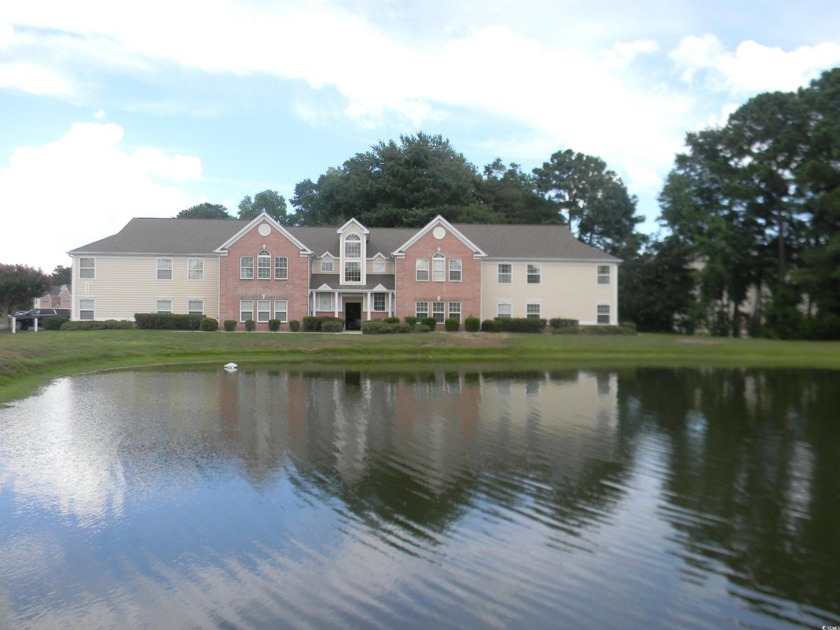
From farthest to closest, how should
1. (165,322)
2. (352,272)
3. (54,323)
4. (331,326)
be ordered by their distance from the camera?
1. (352,272)
2. (54,323)
3. (165,322)
4. (331,326)

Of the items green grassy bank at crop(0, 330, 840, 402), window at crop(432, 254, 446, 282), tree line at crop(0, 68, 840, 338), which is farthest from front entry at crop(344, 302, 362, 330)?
tree line at crop(0, 68, 840, 338)

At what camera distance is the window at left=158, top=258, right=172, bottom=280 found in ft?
155

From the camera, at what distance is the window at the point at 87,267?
4659 centimetres

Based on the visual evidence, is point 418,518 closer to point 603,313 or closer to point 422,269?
point 422,269

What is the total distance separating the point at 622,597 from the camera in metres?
6.40

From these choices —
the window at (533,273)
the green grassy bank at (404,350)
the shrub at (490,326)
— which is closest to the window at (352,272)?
the green grassy bank at (404,350)

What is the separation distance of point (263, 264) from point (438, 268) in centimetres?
1144

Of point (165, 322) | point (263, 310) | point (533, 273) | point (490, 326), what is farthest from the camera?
point (533, 273)

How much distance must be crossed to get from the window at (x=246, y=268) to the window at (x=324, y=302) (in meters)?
4.62

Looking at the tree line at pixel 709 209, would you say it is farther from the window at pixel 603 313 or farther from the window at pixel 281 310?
the window at pixel 281 310

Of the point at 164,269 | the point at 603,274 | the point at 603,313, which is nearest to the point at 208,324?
the point at 164,269

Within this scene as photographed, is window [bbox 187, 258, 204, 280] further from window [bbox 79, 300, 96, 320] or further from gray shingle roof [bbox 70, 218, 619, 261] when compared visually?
window [bbox 79, 300, 96, 320]

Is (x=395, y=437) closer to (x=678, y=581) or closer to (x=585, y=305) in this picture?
(x=678, y=581)

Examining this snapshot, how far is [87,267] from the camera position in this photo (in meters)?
46.6
